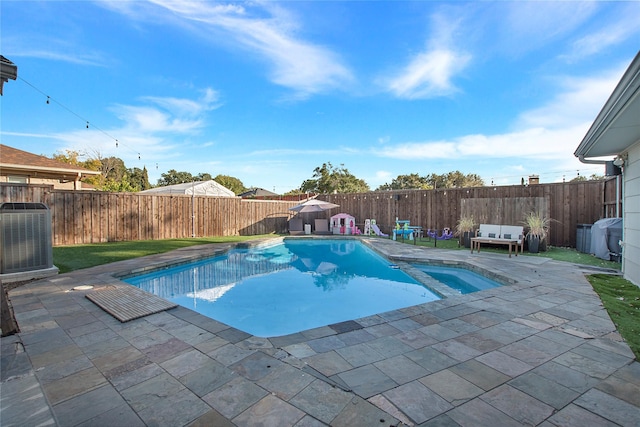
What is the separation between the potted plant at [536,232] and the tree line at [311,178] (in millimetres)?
13169

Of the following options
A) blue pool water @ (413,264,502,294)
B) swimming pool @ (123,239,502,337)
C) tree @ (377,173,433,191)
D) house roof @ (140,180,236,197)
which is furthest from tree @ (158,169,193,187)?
blue pool water @ (413,264,502,294)

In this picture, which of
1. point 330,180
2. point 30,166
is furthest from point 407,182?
point 30,166

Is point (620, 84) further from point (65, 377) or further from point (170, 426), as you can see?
point (65, 377)

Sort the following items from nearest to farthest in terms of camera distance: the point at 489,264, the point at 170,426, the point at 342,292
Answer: the point at 170,426
the point at 342,292
the point at 489,264

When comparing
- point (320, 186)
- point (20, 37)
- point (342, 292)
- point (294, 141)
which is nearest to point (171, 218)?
point (20, 37)

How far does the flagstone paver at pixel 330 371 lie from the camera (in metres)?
1.68

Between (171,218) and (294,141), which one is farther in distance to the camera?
(294,141)

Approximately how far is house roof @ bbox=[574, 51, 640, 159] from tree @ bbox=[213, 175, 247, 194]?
42.6 m

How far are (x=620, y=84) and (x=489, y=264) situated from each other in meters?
4.53

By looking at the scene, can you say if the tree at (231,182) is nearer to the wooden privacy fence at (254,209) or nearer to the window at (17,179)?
the wooden privacy fence at (254,209)

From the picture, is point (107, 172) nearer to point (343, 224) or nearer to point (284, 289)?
point (343, 224)

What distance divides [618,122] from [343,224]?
10892 millimetres

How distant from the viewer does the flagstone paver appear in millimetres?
1676

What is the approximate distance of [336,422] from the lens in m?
1.60
